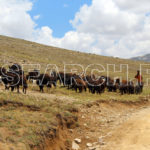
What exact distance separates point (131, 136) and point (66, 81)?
12.2 meters

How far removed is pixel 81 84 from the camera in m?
18.2

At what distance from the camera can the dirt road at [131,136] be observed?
25.7 feet

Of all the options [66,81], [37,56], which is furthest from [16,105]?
[37,56]

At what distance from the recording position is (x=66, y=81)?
805 inches

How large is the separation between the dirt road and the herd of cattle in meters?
6.56

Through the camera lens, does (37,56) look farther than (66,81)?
Yes

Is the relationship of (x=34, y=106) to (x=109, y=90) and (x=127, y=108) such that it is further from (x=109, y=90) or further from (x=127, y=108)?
(x=109, y=90)

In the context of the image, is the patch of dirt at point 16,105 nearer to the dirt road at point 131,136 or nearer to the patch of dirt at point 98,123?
the patch of dirt at point 98,123

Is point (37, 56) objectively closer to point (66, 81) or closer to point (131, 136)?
point (66, 81)

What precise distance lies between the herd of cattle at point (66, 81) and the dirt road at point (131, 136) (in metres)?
6.56

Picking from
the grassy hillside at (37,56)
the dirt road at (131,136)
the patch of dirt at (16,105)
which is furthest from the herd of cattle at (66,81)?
the grassy hillside at (37,56)

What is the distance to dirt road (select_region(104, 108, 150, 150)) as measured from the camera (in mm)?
7825

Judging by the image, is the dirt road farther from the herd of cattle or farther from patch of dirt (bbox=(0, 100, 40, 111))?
the herd of cattle

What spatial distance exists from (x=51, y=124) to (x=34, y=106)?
176cm
